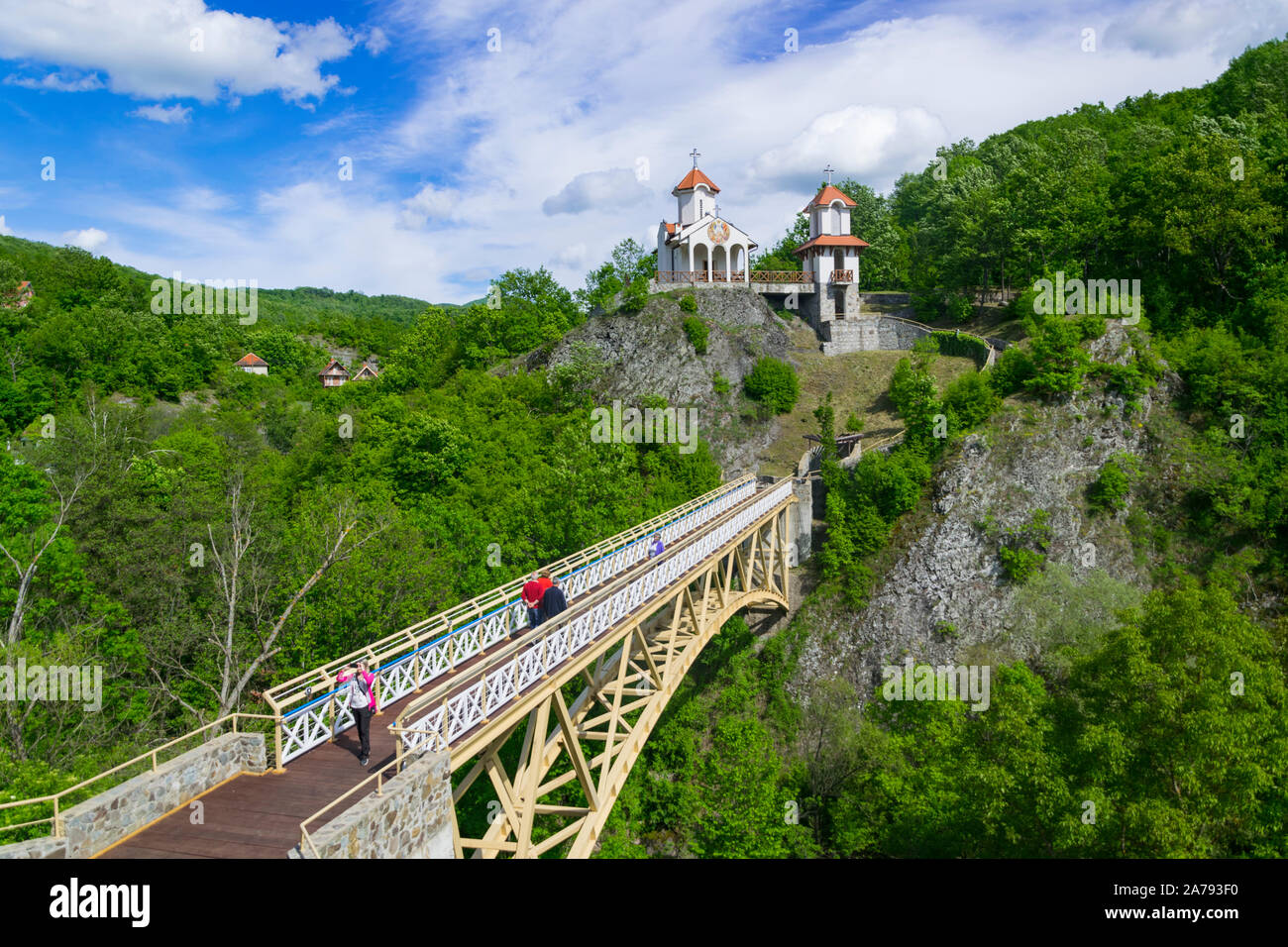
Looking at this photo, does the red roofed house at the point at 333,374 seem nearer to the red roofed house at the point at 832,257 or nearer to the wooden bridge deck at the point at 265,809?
the red roofed house at the point at 832,257

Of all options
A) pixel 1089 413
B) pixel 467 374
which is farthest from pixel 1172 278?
pixel 467 374

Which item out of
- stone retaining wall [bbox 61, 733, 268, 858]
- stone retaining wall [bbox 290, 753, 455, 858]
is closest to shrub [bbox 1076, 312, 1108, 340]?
stone retaining wall [bbox 290, 753, 455, 858]

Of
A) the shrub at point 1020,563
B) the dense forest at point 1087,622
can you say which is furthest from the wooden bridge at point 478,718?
the shrub at point 1020,563

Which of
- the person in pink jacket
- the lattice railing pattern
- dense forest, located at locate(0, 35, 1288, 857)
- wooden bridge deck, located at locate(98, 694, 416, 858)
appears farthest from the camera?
the lattice railing pattern

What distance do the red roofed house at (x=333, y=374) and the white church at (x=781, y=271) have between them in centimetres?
4701

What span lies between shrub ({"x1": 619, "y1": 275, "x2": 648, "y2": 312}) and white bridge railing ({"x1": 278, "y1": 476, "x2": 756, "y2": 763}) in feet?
88.1

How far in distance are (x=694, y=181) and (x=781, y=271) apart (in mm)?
8683

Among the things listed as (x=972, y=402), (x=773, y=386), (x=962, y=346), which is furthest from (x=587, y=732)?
(x=962, y=346)

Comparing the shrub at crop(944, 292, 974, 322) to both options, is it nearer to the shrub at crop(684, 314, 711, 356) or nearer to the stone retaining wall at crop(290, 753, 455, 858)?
the shrub at crop(684, 314, 711, 356)

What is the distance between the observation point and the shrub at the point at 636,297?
43906 mm

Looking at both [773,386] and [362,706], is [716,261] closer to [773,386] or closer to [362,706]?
[773,386]

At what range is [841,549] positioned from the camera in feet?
99.6

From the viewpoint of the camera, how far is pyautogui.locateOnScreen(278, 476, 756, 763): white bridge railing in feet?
32.1
